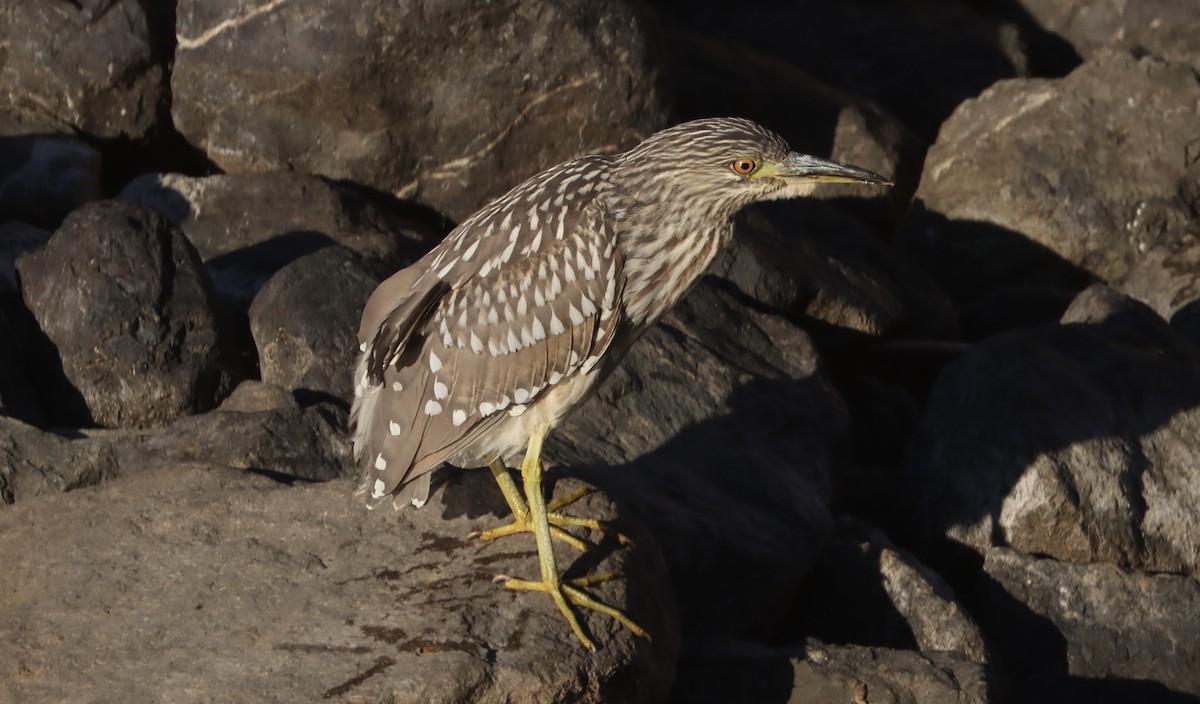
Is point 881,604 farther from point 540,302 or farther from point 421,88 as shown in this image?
point 421,88

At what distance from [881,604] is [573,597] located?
2038 mm

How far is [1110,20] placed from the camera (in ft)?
45.0

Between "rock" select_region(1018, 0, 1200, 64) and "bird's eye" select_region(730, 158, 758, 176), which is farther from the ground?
"bird's eye" select_region(730, 158, 758, 176)

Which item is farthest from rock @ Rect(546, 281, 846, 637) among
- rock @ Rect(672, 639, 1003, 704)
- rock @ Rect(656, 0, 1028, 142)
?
rock @ Rect(656, 0, 1028, 142)

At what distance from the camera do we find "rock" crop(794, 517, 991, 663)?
21.0 feet

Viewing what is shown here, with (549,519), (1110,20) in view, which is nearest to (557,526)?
(549,519)

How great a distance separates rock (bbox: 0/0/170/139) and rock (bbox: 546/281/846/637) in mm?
4145

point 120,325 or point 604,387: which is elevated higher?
point 120,325

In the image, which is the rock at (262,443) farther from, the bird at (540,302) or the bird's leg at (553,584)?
the bird's leg at (553,584)

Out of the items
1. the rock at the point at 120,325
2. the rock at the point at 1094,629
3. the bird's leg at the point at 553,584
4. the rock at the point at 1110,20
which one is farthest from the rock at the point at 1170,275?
the rock at the point at 120,325

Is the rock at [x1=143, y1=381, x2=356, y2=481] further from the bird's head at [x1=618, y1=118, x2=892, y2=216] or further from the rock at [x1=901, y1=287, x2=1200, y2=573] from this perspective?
the rock at [x1=901, y1=287, x2=1200, y2=573]

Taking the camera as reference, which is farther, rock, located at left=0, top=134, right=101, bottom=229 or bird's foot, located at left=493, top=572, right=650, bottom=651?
rock, located at left=0, top=134, right=101, bottom=229

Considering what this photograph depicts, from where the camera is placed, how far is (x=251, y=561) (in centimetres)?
532

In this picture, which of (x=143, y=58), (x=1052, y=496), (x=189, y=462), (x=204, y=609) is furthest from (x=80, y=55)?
(x=1052, y=496)
